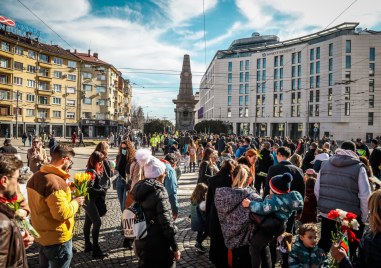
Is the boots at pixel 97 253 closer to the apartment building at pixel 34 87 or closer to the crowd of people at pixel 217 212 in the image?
the crowd of people at pixel 217 212

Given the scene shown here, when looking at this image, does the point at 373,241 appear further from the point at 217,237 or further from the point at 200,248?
the point at 200,248

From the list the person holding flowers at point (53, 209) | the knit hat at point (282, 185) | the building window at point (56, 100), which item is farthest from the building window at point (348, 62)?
the person holding flowers at point (53, 209)

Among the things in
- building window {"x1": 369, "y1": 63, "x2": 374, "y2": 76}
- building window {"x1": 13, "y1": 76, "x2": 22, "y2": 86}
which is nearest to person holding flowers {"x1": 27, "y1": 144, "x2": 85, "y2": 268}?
building window {"x1": 13, "y1": 76, "x2": 22, "y2": 86}

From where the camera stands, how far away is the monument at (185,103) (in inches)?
2160

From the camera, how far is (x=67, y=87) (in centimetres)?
5706

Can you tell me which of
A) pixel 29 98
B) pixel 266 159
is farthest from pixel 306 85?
pixel 266 159

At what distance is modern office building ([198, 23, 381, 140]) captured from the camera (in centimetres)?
5466

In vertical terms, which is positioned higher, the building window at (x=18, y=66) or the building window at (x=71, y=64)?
the building window at (x=71, y=64)

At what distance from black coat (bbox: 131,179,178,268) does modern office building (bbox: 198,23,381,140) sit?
40381mm

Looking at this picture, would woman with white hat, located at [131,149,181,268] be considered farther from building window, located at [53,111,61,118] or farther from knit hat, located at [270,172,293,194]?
building window, located at [53,111,61,118]

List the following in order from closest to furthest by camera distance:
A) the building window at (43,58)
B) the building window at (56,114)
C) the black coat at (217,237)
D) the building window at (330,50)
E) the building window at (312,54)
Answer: the black coat at (217,237)
the building window at (43,58)
the building window at (56,114)
the building window at (330,50)
the building window at (312,54)

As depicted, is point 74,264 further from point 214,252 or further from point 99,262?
point 214,252

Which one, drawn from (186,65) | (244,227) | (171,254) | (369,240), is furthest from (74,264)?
(186,65)

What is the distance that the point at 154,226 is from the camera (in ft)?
10.3
